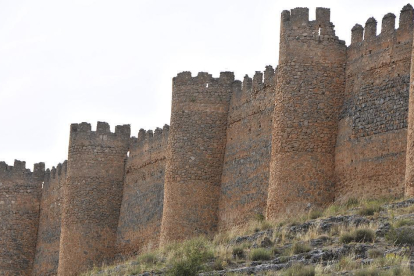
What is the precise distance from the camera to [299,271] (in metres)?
19.0

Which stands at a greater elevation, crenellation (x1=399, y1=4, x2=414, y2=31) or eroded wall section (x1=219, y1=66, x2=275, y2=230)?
A: crenellation (x1=399, y1=4, x2=414, y2=31)

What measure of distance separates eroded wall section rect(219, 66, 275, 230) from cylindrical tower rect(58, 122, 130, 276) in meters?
6.88

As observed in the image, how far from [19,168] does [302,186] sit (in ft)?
64.9

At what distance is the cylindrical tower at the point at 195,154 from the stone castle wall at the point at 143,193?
10.0ft

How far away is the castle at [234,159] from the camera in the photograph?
2786 cm

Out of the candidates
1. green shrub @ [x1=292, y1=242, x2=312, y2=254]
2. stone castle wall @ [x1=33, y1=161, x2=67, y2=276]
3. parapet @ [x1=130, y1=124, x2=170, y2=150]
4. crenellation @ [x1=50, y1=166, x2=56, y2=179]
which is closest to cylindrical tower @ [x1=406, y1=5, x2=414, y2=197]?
green shrub @ [x1=292, y1=242, x2=312, y2=254]

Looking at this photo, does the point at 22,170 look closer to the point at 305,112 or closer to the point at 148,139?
the point at 148,139

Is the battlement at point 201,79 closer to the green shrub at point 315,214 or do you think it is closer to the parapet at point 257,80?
the parapet at point 257,80

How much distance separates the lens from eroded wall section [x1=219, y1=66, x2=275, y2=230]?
31.8 meters

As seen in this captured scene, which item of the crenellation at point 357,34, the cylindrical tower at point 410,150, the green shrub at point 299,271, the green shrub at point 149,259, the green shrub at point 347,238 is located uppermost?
the crenellation at point 357,34

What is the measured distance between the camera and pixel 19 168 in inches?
1794

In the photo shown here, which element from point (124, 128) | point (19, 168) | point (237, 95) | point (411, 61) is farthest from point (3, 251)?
point (411, 61)

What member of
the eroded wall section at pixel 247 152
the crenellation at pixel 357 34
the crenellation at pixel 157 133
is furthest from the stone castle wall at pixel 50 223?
the crenellation at pixel 357 34

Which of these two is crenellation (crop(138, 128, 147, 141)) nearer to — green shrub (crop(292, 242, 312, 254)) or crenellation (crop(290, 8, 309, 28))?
crenellation (crop(290, 8, 309, 28))
